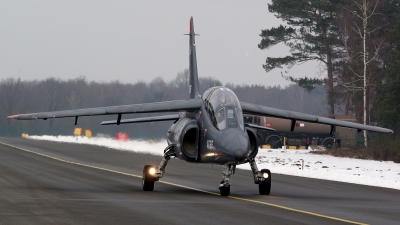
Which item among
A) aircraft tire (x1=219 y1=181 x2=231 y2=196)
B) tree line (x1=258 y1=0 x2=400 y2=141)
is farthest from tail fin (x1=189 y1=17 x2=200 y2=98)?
tree line (x1=258 y1=0 x2=400 y2=141)

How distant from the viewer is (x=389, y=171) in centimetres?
3484

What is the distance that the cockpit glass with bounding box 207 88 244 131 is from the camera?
60.3 ft

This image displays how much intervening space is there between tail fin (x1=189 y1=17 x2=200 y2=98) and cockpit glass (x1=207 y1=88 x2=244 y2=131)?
17.0 ft

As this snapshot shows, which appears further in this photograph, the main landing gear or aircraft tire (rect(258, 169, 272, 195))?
aircraft tire (rect(258, 169, 272, 195))

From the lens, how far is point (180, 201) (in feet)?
56.1

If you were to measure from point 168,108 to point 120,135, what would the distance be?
5194 cm

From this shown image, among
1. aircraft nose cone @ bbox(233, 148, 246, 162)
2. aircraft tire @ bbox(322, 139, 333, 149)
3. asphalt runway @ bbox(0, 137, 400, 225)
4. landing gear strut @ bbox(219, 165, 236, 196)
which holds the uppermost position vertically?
aircraft tire @ bbox(322, 139, 333, 149)

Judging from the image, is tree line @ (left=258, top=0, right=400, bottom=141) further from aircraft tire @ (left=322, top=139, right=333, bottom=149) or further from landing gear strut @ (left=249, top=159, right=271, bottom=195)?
landing gear strut @ (left=249, top=159, right=271, bottom=195)

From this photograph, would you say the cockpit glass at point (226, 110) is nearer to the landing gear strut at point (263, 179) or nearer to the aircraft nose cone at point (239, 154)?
the aircraft nose cone at point (239, 154)

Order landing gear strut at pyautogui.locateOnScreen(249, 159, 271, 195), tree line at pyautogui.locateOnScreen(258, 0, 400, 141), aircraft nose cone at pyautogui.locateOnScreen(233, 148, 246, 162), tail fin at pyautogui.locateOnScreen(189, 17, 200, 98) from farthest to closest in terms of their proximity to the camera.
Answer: tree line at pyautogui.locateOnScreen(258, 0, 400, 141) → tail fin at pyautogui.locateOnScreen(189, 17, 200, 98) → landing gear strut at pyautogui.locateOnScreen(249, 159, 271, 195) → aircraft nose cone at pyautogui.locateOnScreen(233, 148, 246, 162)

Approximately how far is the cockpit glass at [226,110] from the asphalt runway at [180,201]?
78.8 inches

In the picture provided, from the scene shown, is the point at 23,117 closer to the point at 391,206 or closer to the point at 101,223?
the point at 101,223

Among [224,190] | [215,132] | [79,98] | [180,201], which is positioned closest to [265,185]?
[224,190]

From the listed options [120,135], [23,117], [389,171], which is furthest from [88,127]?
[23,117]
